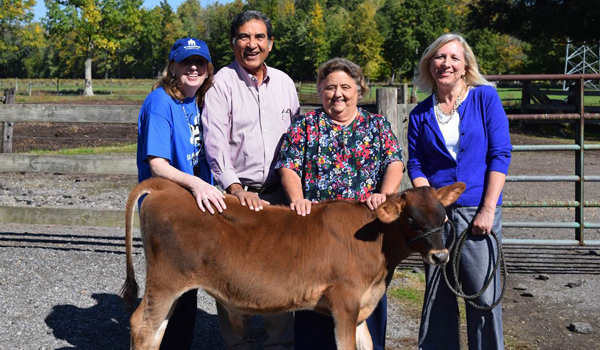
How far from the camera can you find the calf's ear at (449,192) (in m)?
4.13

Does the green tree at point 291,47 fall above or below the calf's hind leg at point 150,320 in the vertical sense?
above

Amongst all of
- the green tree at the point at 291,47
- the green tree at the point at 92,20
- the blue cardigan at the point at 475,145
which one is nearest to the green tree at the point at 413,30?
the green tree at the point at 291,47

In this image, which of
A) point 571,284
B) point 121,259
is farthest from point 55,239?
point 571,284

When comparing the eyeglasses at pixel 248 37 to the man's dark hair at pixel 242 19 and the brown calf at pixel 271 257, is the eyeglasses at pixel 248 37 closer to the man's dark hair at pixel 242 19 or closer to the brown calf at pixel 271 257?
the man's dark hair at pixel 242 19

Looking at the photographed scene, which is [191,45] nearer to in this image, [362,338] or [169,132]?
[169,132]

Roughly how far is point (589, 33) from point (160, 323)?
1109 inches

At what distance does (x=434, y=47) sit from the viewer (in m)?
4.48

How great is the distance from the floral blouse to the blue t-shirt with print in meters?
0.62

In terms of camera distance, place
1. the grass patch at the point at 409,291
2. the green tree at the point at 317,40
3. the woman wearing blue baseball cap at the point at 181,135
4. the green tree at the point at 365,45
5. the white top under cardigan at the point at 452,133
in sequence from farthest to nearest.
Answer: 1. the green tree at the point at 317,40
2. the green tree at the point at 365,45
3. the grass patch at the point at 409,291
4. the white top under cardigan at the point at 452,133
5. the woman wearing blue baseball cap at the point at 181,135

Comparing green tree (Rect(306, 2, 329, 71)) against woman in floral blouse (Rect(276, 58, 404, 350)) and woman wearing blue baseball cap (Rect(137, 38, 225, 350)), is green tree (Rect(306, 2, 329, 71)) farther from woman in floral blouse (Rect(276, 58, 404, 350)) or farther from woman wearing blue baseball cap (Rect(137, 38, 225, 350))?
woman in floral blouse (Rect(276, 58, 404, 350))

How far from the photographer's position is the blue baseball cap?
4387 millimetres

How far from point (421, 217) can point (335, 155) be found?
2.55 feet

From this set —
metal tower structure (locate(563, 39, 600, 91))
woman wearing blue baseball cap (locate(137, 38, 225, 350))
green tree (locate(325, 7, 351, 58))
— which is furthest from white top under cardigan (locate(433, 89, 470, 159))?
green tree (locate(325, 7, 351, 58))

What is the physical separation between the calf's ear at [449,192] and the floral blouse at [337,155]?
48cm
